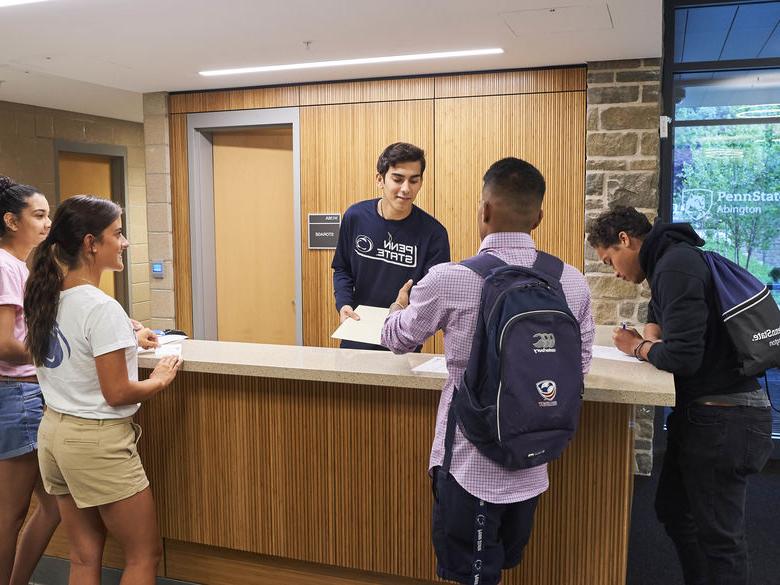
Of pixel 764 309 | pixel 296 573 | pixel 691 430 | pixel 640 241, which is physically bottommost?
pixel 296 573

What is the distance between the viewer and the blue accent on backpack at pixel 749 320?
2.09 metres

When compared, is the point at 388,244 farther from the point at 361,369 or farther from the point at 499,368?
the point at 499,368

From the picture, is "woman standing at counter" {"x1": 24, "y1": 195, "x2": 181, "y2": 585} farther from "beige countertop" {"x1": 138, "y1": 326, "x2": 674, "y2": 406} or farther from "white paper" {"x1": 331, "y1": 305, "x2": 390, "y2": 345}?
"white paper" {"x1": 331, "y1": 305, "x2": 390, "y2": 345}

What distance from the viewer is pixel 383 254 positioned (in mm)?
3047

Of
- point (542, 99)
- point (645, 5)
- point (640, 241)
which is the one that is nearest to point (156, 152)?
point (542, 99)

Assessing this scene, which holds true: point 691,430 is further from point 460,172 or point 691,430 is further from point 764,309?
point 460,172

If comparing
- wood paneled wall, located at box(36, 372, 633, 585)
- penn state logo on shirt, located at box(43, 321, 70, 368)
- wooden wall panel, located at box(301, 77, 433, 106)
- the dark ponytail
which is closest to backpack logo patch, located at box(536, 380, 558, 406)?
wood paneled wall, located at box(36, 372, 633, 585)

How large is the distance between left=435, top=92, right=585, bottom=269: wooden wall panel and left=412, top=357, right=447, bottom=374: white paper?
90.6 inches

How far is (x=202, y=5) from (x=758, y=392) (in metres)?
2.57

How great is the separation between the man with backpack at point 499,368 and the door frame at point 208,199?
10.5ft

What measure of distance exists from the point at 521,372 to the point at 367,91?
11.3ft

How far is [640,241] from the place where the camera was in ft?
7.84

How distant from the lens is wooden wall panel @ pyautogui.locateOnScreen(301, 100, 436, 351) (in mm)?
4621

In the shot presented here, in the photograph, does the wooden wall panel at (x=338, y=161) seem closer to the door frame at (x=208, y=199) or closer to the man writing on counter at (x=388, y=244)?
the door frame at (x=208, y=199)
